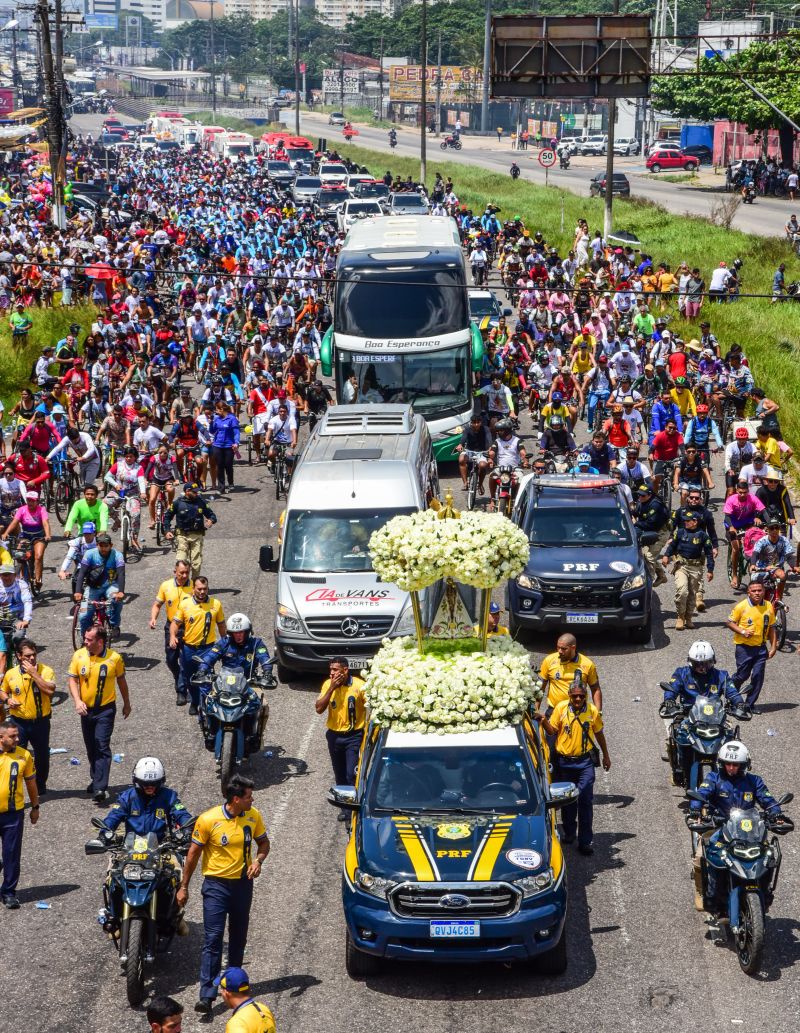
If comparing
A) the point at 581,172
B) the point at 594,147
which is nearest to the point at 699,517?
the point at 581,172

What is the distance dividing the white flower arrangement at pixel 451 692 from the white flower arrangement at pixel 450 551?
2.18ft

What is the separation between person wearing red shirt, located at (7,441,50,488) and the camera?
24422 mm

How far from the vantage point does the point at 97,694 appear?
15.8 meters

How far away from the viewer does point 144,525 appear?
90.8 feet

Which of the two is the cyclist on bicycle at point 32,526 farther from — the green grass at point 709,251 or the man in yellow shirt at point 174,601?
the green grass at point 709,251

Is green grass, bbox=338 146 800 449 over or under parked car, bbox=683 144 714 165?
over

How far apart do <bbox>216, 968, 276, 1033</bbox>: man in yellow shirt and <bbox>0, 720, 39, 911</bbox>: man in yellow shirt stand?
14.6 ft

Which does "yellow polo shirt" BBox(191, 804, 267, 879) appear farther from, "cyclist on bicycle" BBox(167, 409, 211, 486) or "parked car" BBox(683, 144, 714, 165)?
"parked car" BBox(683, 144, 714, 165)

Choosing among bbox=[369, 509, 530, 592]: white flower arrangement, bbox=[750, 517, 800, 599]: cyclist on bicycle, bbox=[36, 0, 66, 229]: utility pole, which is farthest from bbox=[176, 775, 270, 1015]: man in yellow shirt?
bbox=[36, 0, 66, 229]: utility pole

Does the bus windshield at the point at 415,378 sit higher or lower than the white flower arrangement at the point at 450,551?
lower

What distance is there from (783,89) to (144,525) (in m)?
51.8

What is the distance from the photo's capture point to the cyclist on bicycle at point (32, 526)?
22.5 metres

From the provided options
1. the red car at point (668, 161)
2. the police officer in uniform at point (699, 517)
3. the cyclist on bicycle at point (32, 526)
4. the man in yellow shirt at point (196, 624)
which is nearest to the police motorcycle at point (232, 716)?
the man in yellow shirt at point (196, 624)

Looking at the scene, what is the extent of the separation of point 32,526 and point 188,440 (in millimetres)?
5149
